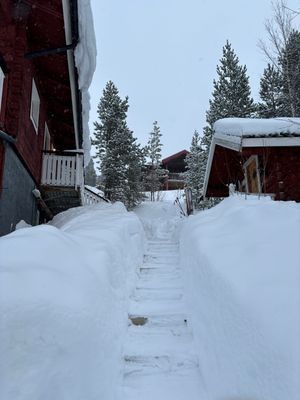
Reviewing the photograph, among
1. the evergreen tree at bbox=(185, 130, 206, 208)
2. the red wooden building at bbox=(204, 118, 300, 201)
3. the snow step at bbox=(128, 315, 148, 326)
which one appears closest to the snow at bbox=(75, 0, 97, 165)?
the red wooden building at bbox=(204, 118, 300, 201)

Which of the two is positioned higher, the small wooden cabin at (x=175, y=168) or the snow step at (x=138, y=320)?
the small wooden cabin at (x=175, y=168)

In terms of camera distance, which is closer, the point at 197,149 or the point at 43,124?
the point at 43,124

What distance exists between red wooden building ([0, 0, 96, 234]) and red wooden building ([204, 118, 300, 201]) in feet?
14.3

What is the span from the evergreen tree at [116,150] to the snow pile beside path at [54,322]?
20582 mm

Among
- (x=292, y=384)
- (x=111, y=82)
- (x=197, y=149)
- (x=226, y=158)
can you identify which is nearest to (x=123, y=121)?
(x=111, y=82)

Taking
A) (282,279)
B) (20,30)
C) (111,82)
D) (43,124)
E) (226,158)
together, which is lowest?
(282,279)

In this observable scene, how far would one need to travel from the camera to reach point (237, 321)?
2.32m

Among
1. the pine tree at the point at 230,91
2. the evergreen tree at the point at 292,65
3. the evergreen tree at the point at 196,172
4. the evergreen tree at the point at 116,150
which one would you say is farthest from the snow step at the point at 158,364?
the pine tree at the point at 230,91

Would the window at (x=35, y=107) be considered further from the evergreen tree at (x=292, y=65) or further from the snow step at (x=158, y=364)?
the evergreen tree at (x=292, y=65)

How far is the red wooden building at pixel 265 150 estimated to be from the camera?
911 cm

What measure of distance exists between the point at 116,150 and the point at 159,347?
21.6m

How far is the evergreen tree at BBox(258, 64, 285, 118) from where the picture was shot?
2419 centimetres

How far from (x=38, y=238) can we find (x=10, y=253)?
402mm

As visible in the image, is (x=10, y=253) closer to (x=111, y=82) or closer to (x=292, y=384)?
(x=292, y=384)
